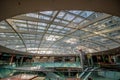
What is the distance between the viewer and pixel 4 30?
511 inches

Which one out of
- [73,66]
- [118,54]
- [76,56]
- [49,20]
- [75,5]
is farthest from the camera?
[76,56]

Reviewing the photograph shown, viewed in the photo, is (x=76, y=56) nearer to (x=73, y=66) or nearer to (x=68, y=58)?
(x=68, y=58)

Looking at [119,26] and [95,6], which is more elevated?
[119,26]

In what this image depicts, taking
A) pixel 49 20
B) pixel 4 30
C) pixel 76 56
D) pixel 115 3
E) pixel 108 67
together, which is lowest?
pixel 108 67

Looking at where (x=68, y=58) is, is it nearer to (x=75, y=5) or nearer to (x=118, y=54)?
(x=118, y=54)

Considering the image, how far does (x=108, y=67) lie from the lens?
19.7 metres

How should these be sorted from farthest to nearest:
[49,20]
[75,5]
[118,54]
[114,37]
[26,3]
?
[118,54] < [114,37] < [49,20] < [75,5] < [26,3]

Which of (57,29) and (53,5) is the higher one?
(57,29)

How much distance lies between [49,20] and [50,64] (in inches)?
519

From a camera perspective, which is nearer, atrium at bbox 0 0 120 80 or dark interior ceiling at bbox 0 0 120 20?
dark interior ceiling at bbox 0 0 120 20

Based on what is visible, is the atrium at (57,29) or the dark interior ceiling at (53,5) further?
the atrium at (57,29)

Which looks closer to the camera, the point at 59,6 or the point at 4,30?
the point at 59,6

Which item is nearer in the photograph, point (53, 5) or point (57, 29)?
point (53, 5)

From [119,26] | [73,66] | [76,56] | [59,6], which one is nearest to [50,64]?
[73,66]
